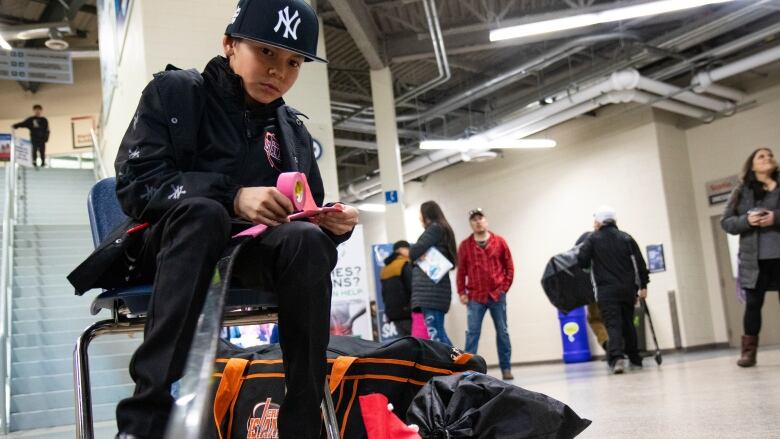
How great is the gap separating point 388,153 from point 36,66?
25.5ft

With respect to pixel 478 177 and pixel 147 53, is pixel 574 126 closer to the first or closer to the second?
pixel 478 177

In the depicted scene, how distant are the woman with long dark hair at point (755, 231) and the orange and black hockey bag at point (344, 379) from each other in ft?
12.8

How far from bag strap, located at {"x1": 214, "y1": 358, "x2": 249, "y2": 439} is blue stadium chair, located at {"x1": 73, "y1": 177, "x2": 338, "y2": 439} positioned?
83 cm

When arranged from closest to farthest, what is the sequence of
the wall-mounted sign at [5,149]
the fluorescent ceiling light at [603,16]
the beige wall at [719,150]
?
1. the fluorescent ceiling light at [603,16]
2. the beige wall at [719,150]
3. the wall-mounted sign at [5,149]

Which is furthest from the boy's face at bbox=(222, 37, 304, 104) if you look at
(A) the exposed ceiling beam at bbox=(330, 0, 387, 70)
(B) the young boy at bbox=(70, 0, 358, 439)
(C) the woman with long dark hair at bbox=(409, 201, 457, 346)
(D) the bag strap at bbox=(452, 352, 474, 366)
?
(A) the exposed ceiling beam at bbox=(330, 0, 387, 70)

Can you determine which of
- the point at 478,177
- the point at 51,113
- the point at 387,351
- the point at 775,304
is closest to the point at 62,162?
the point at 51,113

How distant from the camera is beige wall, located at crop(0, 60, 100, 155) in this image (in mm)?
19656

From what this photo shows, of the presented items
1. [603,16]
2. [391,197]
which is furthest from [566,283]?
[391,197]

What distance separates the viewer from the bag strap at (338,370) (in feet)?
8.13

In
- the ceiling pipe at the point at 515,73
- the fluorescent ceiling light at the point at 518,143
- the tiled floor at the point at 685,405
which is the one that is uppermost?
the ceiling pipe at the point at 515,73

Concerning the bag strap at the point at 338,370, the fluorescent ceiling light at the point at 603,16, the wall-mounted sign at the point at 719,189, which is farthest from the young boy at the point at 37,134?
the bag strap at the point at 338,370

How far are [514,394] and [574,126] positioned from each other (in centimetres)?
1225

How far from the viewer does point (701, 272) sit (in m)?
12.7

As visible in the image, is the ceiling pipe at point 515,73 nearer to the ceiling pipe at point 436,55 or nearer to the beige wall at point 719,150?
the ceiling pipe at point 436,55
